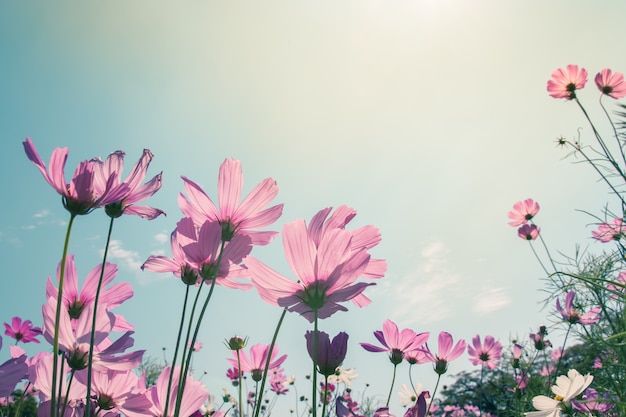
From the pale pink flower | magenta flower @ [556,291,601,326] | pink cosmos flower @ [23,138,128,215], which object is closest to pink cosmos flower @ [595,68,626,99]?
magenta flower @ [556,291,601,326]

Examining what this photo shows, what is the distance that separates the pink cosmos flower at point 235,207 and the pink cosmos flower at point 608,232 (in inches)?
83.2

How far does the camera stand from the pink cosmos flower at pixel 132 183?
578 mm

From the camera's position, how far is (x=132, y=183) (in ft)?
1.90

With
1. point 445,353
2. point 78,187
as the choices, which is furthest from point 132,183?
point 445,353

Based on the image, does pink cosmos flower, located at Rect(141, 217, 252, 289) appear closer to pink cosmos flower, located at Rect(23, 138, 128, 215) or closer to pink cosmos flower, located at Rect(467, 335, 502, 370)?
pink cosmos flower, located at Rect(23, 138, 128, 215)

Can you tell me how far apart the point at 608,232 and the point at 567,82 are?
0.98 metres

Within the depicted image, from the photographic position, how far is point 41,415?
52 centimetres

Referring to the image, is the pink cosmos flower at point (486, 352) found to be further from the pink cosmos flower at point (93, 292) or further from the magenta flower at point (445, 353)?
the pink cosmos flower at point (93, 292)

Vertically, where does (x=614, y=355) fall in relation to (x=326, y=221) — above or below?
above

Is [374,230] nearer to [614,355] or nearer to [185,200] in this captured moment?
[185,200]

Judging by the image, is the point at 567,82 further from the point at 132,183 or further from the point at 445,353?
the point at 132,183

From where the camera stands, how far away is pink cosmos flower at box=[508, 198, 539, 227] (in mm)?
3381

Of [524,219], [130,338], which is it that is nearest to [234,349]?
[130,338]

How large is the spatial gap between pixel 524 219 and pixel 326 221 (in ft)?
10.8
